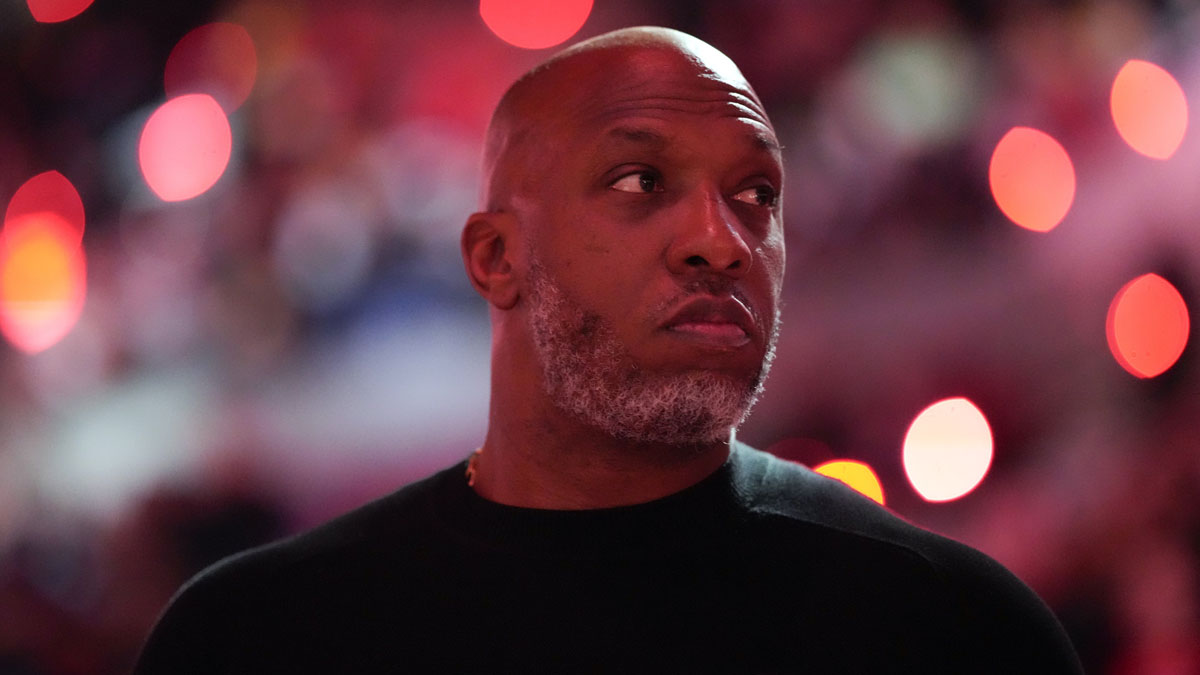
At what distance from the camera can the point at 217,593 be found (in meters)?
1.45

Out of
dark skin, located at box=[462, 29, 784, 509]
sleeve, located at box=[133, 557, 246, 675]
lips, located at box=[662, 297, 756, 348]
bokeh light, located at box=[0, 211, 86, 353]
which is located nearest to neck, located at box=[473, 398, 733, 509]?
dark skin, located at box=[462, 29, 784, 509]

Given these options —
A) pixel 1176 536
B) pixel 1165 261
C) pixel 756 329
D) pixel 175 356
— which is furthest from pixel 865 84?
pixel 175 356

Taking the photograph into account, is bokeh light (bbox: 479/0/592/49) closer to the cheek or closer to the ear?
the ear

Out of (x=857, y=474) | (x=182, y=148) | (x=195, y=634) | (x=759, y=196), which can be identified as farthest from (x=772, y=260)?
(x=182, y=148)

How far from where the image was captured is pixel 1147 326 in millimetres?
2359

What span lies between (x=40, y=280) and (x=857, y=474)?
231 cm

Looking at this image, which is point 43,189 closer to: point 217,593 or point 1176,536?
point 217,593

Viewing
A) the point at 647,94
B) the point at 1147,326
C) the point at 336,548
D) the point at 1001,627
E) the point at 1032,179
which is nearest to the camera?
the point at 1001,627

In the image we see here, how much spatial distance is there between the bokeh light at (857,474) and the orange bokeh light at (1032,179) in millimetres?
748

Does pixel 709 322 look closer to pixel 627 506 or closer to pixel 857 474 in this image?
pixel 627 506

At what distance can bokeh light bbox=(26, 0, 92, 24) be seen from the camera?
2.57 m

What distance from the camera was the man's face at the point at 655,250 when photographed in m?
1.25

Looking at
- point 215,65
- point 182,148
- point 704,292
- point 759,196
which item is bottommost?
point 704,292

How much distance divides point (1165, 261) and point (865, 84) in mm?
870
